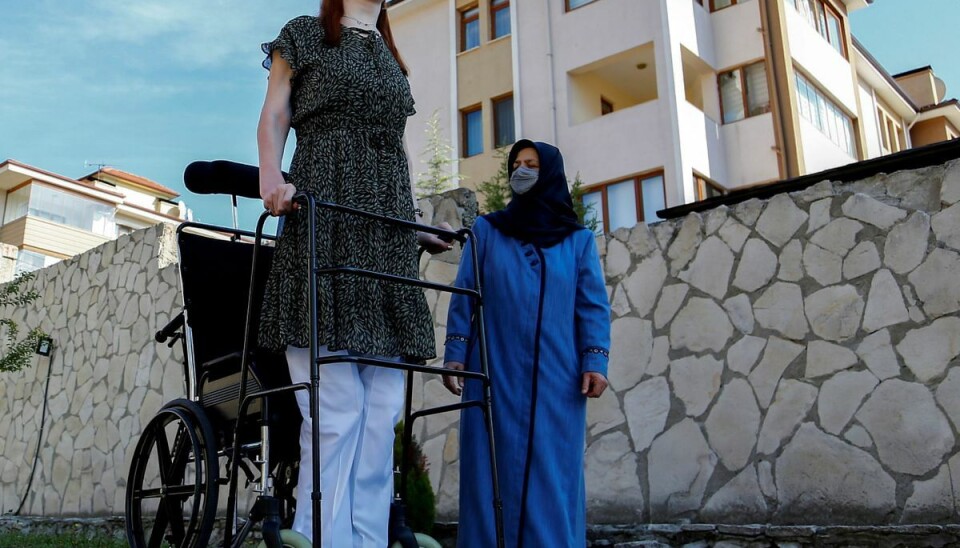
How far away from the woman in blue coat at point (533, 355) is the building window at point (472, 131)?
45.5ft

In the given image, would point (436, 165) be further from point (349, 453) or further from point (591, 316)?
point (349, 453)

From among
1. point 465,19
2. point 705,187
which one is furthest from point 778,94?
point 465,19

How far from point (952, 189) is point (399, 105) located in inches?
128

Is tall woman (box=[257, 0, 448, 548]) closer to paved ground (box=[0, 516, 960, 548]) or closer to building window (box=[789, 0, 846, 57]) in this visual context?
paved ground (box=[0, 516, 960, 548])

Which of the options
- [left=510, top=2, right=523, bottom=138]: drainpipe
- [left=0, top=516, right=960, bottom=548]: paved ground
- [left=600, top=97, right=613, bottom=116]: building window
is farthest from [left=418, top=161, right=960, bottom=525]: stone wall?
[left=600, top=97, right=613, bottom=116]: building window

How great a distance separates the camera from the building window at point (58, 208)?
118ft

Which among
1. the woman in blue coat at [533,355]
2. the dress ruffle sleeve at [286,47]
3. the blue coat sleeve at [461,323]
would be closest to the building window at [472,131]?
the woman in blue coat at [533,355]

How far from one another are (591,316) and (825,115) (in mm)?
15694

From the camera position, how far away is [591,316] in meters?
3.14

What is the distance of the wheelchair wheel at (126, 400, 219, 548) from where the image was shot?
9.02 feet

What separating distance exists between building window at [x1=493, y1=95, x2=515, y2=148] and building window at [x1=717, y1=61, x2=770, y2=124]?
3.97m

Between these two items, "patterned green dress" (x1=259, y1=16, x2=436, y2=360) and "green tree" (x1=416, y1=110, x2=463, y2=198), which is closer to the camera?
"patterned green dress" (x1=259, y1=16, x2=436, y2=360)

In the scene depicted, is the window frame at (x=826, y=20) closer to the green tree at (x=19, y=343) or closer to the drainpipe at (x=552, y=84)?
the drainpipe at (x=552, y=84)

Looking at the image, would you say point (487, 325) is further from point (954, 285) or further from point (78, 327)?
point (78, 327)
